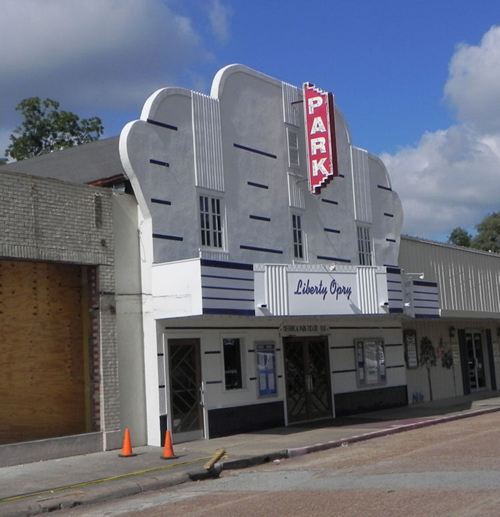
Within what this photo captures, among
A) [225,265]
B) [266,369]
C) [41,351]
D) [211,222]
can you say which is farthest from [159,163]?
[266,369]

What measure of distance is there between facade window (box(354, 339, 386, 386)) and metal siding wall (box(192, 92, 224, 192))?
7.14m

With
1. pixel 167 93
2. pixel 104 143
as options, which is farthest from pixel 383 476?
pixel 104 143

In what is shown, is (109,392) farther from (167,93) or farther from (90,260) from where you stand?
(167,93)

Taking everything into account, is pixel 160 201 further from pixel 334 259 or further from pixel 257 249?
pixel 334 259

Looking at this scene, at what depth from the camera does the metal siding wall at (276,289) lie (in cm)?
1752

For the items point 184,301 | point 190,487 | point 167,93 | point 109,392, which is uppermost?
point 167,93

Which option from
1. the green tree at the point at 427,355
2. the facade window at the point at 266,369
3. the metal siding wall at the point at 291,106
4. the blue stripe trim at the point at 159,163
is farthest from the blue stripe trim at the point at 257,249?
the green tree at the point at 427,355

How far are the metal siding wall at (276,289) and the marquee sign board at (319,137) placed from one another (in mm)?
4047

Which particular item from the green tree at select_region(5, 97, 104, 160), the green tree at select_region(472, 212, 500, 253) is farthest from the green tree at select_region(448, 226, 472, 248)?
the green tree at select_region(5, 97, 104, 160)

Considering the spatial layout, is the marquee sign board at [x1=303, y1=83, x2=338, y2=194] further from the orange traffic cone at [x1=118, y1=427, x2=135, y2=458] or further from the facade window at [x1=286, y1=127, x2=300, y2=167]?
the orange traffic cone at [x1=118, y1=427, x2=135, y2=458]

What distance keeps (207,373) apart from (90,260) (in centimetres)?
380

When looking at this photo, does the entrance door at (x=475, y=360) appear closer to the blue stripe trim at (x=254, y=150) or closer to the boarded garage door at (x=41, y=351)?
the blue stripe trim at (x=254, y=150)

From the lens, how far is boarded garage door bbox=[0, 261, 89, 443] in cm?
1505

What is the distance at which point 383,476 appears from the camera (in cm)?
1185
